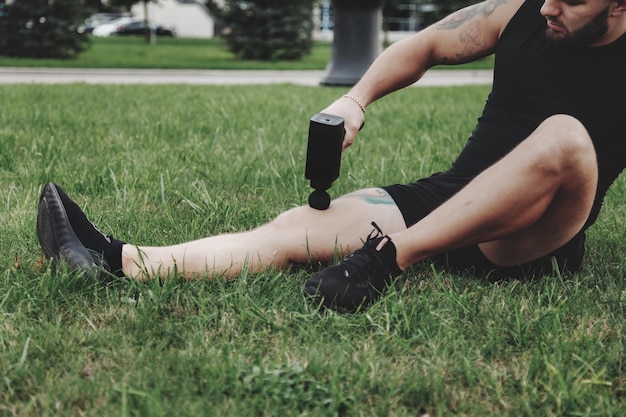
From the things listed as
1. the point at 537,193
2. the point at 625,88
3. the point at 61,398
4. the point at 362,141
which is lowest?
the point at 362,141

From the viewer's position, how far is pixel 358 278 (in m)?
2.16

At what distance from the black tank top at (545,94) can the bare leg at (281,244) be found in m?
0.37

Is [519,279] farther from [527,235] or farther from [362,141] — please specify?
[362,141]

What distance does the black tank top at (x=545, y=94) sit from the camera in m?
2.24

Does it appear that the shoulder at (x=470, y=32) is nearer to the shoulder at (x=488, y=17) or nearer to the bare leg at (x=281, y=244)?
the shoulder at (x=488, y=17)

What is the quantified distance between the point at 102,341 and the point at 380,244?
90 cm

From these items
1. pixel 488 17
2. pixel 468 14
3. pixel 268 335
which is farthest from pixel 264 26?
pixel 268 335

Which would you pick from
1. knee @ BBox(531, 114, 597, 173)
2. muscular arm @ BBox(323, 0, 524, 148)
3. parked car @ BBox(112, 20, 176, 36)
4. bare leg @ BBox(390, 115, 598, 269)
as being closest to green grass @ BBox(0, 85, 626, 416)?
bare leg @ BBox(390, 115, 598, 269)

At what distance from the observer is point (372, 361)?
5.94ft

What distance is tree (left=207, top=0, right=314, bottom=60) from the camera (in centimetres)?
1777

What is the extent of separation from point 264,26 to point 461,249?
16200 millimetres

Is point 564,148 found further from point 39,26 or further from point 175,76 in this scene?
point 39,26

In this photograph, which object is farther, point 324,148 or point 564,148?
point 324,148

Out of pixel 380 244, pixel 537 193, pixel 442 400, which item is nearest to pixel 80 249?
pixel 380 244
